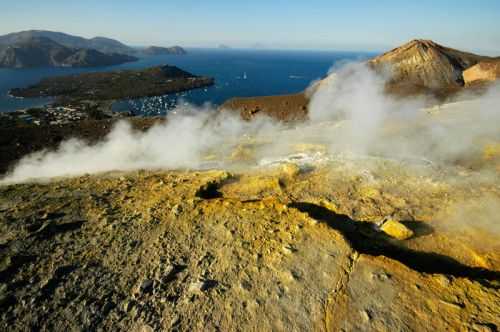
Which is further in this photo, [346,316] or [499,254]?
[499,254]

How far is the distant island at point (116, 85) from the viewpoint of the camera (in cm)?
8219

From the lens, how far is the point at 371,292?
5.57m

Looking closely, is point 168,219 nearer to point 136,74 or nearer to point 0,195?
point 0,195

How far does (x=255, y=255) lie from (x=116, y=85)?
102m

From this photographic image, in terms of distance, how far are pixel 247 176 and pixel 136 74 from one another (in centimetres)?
11361

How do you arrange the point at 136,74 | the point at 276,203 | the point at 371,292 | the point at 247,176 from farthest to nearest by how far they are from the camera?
the point at 136,74, the point at 247,176, the point at 276,203, the point at 371,292

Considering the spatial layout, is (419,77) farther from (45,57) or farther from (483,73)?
(45,57)

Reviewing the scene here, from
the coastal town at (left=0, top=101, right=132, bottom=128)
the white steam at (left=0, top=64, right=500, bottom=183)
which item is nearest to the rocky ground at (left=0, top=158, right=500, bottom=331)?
the white steam at (left=0, top=64, right=500, bottom=183)

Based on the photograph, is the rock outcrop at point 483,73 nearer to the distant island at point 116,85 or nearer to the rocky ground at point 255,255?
the rocky ground at point 255,255

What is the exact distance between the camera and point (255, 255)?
662cm

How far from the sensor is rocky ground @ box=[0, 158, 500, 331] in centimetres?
524

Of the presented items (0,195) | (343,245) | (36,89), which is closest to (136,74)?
(36,89)

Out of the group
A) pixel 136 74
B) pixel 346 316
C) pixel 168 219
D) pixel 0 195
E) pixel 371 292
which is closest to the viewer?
pixel 346 316

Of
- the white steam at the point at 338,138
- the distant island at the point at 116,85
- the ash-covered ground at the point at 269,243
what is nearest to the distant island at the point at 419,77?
the white steam at the point at 338,138
